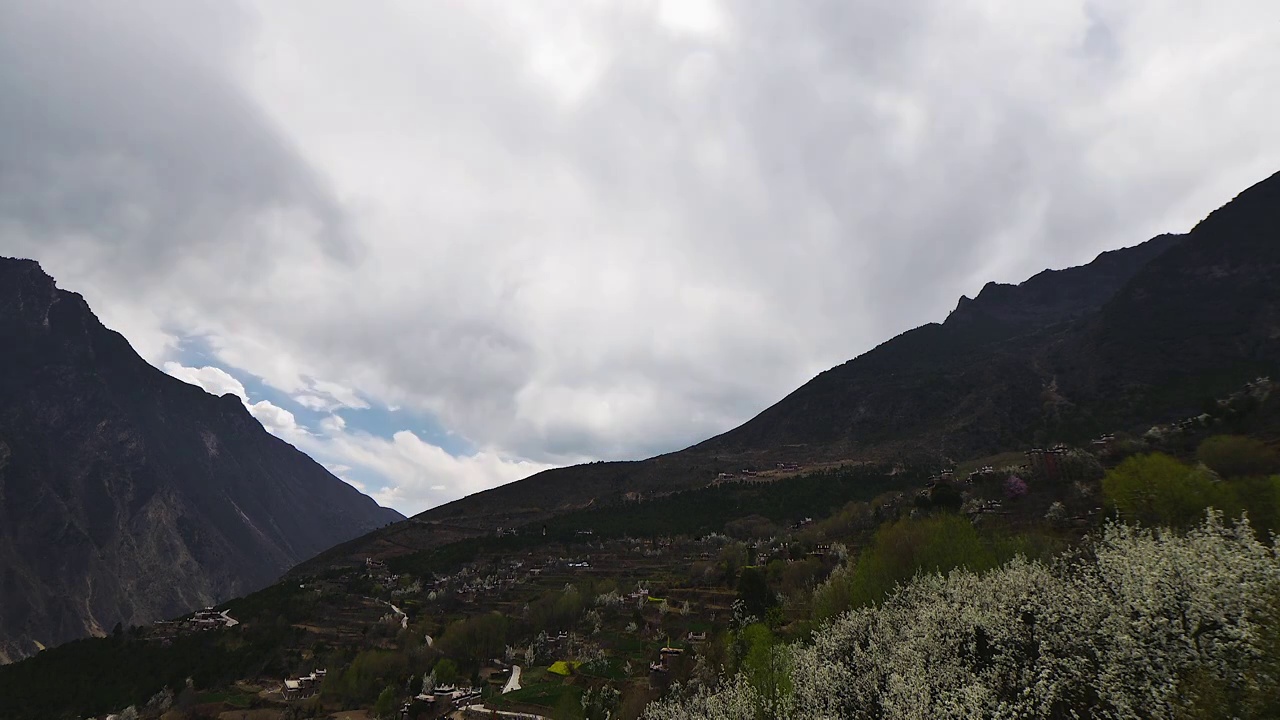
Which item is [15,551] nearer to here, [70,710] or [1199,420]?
[70,710]

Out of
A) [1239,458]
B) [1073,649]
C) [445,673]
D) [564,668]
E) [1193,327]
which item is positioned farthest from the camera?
[1193,327]

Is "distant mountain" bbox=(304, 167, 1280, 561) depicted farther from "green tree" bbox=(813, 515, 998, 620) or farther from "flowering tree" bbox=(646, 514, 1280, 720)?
"flowering tree" bbox=(646, 514, 1280, 720)

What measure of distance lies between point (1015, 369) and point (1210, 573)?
209723 mm

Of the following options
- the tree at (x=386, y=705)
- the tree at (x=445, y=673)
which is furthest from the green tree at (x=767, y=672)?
the tree at (x=445, y=673)

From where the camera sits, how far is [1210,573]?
22062 mm

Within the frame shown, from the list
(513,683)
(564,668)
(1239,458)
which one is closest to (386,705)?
(513,683)

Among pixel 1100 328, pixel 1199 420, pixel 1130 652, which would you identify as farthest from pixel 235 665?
pixel 1100 328

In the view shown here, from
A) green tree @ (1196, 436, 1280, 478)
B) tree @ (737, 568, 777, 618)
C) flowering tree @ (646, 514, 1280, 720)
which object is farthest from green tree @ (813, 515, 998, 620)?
green tree @ (1196, 436, 1280, 478)

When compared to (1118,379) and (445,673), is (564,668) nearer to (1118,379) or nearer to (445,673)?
(445,673)

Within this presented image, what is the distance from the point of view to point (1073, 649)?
80.4 feet

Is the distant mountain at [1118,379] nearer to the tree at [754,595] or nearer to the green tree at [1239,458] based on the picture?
the green tree at [1239,458]

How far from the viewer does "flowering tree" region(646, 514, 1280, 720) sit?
18953mm

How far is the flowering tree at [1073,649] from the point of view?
19.0 metres

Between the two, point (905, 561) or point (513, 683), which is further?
point (513, 683)
